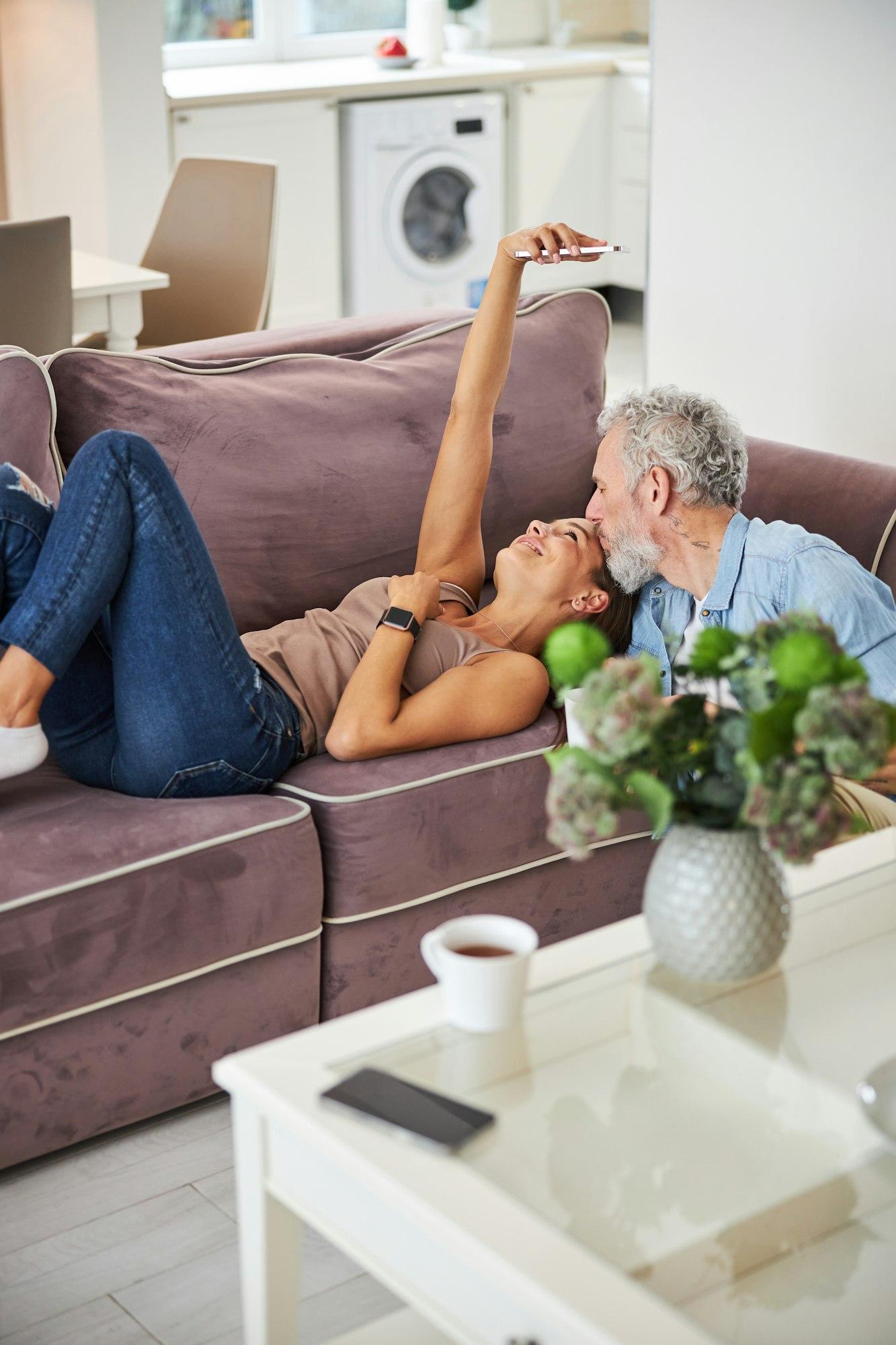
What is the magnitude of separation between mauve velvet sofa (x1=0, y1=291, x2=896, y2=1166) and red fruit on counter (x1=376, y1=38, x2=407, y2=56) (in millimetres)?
3521

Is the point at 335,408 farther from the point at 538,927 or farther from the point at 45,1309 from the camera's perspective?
the point at 45,1309

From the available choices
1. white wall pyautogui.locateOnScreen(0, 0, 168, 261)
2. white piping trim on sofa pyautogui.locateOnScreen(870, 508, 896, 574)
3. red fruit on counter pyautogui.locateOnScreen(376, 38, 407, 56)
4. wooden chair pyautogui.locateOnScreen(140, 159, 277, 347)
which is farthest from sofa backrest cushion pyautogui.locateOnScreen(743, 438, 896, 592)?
red fruit on counter pyautogui.locateOnScreen(376, 38, 407, 56)

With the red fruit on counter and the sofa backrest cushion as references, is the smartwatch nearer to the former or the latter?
the sofa backrest cushion

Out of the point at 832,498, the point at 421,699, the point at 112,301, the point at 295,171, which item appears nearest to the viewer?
the point at 421,699

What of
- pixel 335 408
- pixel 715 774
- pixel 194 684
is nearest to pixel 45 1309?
pixel 194 684

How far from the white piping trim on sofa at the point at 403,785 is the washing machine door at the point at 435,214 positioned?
419cm

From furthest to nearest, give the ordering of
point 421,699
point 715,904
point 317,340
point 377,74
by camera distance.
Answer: point 377,74 < point 317,340 < point 421,699 < point 715,904

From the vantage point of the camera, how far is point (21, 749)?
5.55 ft

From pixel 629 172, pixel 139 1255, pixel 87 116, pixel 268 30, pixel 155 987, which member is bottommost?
pixel 139 1255

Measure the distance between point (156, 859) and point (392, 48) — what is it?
15.6 ft

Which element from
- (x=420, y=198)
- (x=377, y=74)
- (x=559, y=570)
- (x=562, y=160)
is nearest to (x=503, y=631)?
Result: (x=559, y=570)

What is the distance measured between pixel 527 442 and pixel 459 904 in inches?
32.5

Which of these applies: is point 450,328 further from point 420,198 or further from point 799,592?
point 420,198

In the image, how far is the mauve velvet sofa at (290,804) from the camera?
1.64 metres
